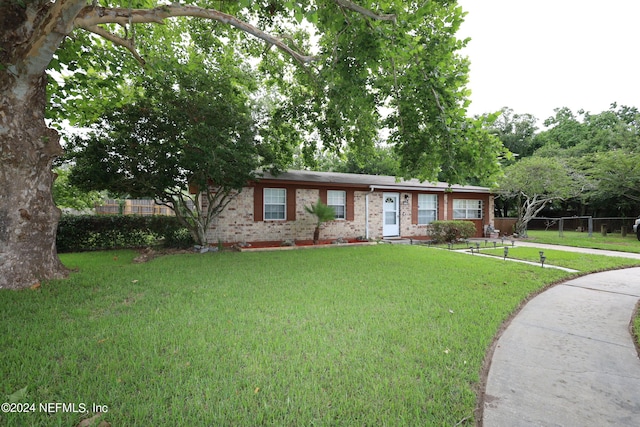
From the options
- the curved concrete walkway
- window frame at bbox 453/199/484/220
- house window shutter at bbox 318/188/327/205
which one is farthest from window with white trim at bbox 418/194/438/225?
the curved concrete walkway

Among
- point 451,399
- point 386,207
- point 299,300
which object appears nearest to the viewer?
point 451,399

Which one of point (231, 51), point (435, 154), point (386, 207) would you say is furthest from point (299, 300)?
point (386, 207)

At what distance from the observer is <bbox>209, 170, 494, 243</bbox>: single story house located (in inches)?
439

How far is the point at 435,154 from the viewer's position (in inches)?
295

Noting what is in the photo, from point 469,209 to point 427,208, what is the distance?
3.06 metres

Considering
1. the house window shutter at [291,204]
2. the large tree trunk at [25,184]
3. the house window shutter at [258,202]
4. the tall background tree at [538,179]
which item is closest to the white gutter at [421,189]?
Answer: the tall background tree at [538,179]

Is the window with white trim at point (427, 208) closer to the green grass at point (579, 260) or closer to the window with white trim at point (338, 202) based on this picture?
the window with white trim at point (338, 202)

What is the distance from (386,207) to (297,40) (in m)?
8.11

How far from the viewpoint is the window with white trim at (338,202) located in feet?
42.2

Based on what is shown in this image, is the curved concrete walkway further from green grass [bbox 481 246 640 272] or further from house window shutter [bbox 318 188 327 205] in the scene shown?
house window shutter [bbox 318 188 327 205]

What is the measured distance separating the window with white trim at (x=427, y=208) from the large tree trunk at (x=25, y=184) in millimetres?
13825

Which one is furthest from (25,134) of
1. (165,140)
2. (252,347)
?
(252,347)

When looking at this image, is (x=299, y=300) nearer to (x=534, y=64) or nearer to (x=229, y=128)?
(x=229, y=128)

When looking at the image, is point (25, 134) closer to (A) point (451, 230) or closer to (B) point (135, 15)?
(B) point (135, 15)
